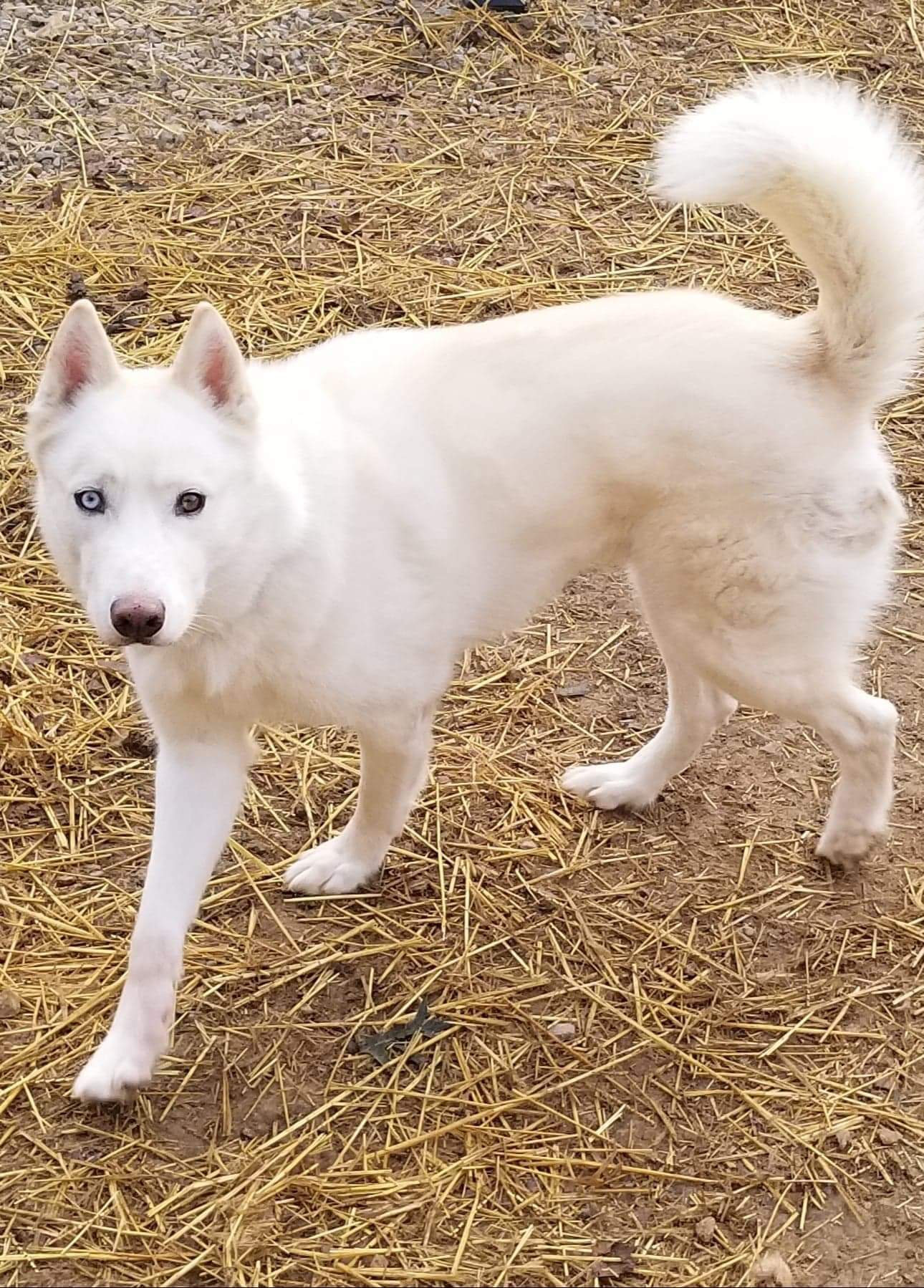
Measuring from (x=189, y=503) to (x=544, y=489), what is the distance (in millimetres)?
763

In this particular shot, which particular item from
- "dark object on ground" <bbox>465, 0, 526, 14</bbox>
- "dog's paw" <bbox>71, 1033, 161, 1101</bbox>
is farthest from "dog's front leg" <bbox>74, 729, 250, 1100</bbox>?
"dark object on ground" <bbox>465, 0, 526, 14</bbox>

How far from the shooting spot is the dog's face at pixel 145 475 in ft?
7.27

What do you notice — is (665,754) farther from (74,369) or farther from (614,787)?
(74,369)

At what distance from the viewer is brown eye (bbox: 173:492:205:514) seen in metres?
2.31

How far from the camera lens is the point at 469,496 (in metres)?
2.79

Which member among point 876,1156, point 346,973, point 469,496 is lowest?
point 346,973

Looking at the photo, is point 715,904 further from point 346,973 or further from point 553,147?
point 553,147

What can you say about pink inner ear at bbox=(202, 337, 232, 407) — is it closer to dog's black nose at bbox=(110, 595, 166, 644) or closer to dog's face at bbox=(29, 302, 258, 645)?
dog's face at bbox=(29, 302, 258, 645)

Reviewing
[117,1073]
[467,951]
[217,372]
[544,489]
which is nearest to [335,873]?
[467,951]

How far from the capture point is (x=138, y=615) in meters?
2.16

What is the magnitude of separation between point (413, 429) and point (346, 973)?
1174mm

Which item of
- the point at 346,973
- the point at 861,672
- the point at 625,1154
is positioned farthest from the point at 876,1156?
the point at 861,672

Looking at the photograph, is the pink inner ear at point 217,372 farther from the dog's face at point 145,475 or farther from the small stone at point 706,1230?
the small stone at point 706,1230

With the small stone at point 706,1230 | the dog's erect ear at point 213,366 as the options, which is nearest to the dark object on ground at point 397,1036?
the small stone at point 706,1230
